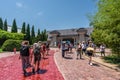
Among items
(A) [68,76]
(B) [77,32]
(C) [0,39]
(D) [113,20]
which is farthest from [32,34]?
(A) [68,76]

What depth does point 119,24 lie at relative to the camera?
16688 millimetres

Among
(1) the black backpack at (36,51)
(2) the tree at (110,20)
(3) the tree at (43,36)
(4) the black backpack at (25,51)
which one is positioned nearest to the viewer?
(4) the black backpack at (25,51)

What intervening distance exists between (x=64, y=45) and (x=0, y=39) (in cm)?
2980

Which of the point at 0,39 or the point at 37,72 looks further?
the point at 0,39

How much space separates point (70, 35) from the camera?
64.3 m

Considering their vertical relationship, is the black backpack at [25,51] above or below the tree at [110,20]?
below

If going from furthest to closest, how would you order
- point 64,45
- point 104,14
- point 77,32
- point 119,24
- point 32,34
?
point 32,34, point 77,32, point 64,45, point 104,14, point 119,24

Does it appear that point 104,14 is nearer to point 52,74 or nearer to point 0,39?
point 52,74

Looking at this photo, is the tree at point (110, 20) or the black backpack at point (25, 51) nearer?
the black backpack at point (25, 51)

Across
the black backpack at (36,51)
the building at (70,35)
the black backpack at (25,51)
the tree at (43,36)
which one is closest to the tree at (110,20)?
the black backpack at (36,51)

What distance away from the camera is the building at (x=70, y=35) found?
203 feet

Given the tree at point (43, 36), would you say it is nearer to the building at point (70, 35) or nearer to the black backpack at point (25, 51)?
the building at point (70, 35)

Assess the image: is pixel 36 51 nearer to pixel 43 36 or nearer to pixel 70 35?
pixel 70 35

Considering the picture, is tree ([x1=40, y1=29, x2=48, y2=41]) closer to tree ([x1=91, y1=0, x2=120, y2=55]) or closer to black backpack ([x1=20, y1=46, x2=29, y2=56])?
tree ([x1=91, y1=0, x2=120, y2=55])
